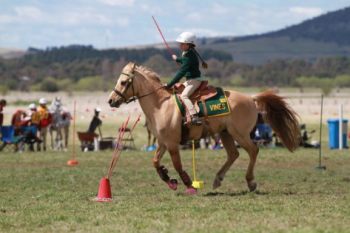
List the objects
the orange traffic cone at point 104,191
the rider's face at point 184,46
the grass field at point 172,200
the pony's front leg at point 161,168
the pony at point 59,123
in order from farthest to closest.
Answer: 1. the pony at point 59,123
2. the pony's front leg at point 161,168
3. the rider's face at point 184,46
4. the orange traffic cone at point 104,191
5. the grass field at point 172,200

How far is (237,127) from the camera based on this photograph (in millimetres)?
15523

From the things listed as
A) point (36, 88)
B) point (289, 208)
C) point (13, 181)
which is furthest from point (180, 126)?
point (36, 88)

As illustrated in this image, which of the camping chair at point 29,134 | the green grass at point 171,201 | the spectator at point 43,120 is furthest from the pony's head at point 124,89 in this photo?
the spectator at point 43,120

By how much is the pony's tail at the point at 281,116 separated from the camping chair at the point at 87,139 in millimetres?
16640

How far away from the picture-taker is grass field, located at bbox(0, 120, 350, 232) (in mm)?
11008

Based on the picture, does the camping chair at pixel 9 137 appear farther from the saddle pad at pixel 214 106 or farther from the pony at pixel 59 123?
the saddle pad at pixel 214 106

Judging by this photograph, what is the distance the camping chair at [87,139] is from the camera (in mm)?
32375

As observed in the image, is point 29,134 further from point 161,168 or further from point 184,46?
point 184,46

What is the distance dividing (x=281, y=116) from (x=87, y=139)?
17.2 metres

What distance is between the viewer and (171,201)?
1383 centimetres

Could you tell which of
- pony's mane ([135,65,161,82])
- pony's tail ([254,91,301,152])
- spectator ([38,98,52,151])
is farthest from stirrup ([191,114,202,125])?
spectator ([38,98,52,151])

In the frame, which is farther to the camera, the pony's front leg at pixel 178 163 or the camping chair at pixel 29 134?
the camping chair at pixel 29 134

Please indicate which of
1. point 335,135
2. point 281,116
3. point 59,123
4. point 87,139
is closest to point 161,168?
point 281,116

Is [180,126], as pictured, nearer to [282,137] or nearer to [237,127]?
[237,127]
